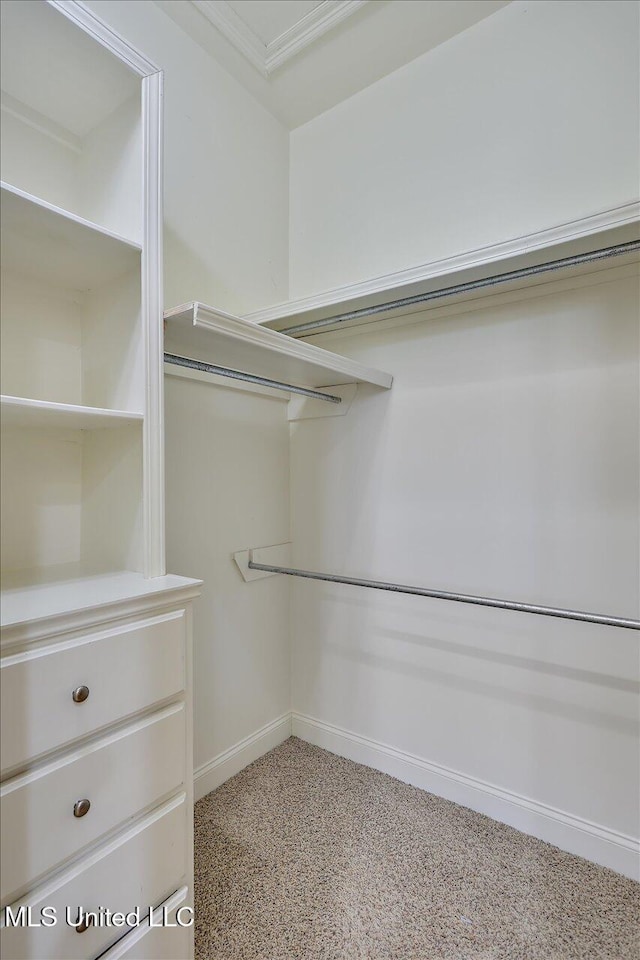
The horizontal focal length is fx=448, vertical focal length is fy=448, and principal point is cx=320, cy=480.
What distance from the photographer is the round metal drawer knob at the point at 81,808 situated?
841 mm

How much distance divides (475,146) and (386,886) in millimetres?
2371

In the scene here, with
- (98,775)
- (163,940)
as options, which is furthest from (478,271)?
(163,940)

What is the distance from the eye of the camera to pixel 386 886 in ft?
4.21

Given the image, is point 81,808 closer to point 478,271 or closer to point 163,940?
point 163,940

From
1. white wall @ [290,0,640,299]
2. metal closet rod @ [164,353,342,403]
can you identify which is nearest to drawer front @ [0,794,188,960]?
metal closet rod @ [164,353,342,403]

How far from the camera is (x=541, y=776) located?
146 centimetres

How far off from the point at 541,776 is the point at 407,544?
0.86 m

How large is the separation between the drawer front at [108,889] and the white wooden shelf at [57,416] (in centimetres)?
87

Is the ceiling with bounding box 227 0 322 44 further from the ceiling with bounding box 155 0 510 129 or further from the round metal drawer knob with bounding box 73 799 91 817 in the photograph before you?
the round metal drawer knob with bounding box 73 799 91 817

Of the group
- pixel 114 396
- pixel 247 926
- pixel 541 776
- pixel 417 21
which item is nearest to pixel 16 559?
pixel 114 396

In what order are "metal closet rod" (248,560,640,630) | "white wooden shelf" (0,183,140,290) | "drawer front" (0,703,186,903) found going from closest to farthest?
"drawer front" (0,703,186,903) → "white wooden shelf" (0,183,140,290) → "metal closet rod" (248,560,640,630)

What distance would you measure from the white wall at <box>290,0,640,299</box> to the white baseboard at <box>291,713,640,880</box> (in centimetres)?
176

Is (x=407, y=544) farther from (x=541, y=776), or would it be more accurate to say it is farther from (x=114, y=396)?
(x=114, y=396)

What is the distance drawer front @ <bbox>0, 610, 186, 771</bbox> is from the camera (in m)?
0.77
